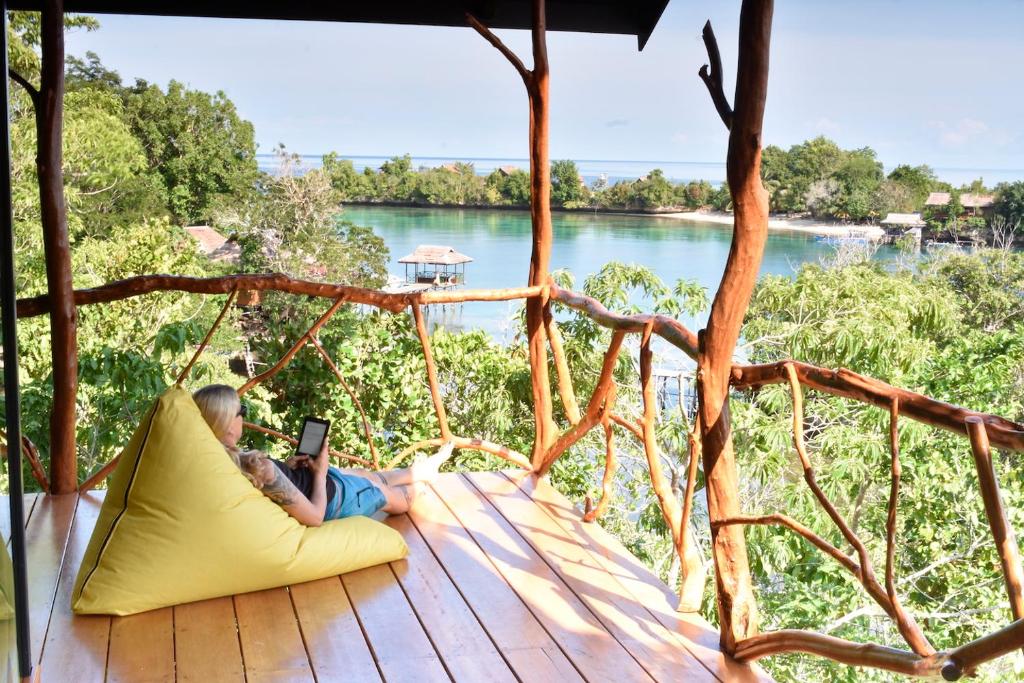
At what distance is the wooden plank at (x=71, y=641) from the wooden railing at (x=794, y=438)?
0.70m

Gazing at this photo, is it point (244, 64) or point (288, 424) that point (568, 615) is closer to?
point (288, 424)

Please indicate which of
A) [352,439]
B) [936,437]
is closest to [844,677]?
[936,437]

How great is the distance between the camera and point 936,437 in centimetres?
725

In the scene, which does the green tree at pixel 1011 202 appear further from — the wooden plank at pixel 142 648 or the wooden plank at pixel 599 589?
the wooden plank at pixel 142 648

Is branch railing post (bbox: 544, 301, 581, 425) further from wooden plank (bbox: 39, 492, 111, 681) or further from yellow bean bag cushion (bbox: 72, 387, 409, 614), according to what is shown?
wooden plank (bbox: 39, 492, 111, 681)

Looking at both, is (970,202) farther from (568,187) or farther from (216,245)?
(216,245)

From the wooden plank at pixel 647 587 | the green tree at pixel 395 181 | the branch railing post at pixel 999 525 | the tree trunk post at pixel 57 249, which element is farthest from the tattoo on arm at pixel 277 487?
the green tree at pixel 395 181

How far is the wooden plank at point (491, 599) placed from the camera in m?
2.06

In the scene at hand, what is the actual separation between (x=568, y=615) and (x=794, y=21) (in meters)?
31.3

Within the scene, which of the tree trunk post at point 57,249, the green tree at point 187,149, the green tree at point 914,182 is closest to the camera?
the tree trunk post at point 57,249

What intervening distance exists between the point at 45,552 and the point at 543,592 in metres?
1.36

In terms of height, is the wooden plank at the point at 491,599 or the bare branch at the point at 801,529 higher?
the bare branch at the point at 801,529

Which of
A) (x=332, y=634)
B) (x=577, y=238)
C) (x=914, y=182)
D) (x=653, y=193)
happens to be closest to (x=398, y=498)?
(x=332, y=634)

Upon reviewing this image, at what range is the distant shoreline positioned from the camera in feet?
62.8
